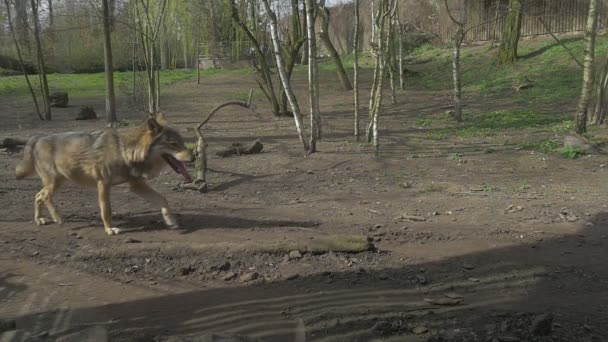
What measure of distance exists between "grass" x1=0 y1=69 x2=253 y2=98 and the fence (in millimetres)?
14985

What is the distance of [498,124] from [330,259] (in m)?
12.4

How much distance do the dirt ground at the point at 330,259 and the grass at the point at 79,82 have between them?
20.2 m

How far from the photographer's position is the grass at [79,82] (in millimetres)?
30844

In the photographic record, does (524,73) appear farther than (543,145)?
Yes

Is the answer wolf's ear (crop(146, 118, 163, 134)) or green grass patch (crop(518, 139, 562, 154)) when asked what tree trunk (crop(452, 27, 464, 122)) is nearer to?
green grass patch (crop(518, 139, 562, 154))

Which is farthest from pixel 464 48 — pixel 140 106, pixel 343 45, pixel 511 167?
pixel 511 167

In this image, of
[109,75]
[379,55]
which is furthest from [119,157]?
[109,75]

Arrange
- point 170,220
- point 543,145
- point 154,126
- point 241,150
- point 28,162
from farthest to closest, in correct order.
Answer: point 241,150 < point 543,145 < point 28,162 < point 170,220 < point 154,126

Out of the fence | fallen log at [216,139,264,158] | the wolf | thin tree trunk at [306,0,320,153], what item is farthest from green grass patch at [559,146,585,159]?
the fence

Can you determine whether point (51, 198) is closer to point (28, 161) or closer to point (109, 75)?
point (28, 161)

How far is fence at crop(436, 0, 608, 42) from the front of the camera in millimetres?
29750

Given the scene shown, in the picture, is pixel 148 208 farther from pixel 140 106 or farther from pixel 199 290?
pixel 140 106

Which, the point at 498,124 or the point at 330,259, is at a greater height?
the point at 498,124

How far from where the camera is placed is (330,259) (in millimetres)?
6262
